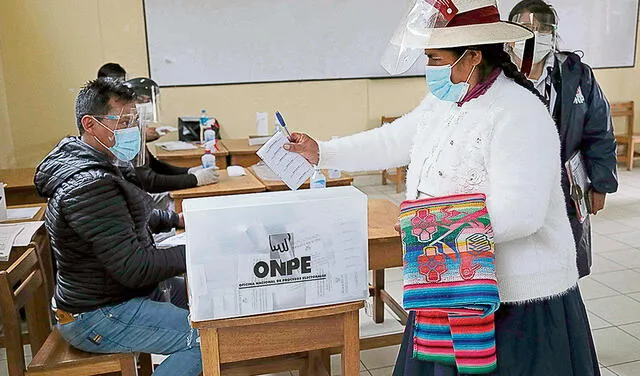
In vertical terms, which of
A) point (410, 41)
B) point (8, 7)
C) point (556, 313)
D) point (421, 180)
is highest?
point (8, 7)

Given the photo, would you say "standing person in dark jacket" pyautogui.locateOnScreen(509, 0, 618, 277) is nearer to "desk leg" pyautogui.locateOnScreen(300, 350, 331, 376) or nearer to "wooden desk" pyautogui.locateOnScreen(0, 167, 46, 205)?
"desk leg" pyautogui.locateOnScreen(300, 350, 331, 376)

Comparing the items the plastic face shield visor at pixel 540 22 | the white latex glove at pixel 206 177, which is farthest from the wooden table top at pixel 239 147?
the plastic face shield visor at pixel 540 22

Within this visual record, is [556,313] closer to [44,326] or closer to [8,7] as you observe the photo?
[44,326]

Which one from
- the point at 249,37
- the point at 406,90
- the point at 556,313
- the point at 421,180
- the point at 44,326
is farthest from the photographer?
the point at 406,90

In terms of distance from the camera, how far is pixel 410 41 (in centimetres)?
146

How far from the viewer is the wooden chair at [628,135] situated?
6.36m

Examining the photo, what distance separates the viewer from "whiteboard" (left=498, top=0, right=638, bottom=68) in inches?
247

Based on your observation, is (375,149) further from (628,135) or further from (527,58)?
(628,135)

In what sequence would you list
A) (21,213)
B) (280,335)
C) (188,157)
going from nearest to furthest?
(280,335)
(21,213)
(188,157)

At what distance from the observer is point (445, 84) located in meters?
1.44

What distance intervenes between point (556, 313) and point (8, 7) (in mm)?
4980

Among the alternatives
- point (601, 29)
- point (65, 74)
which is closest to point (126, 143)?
point (65, 74)

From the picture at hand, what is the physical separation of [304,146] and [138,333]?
31.1 inches

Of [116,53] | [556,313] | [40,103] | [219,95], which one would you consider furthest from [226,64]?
[556,313]
